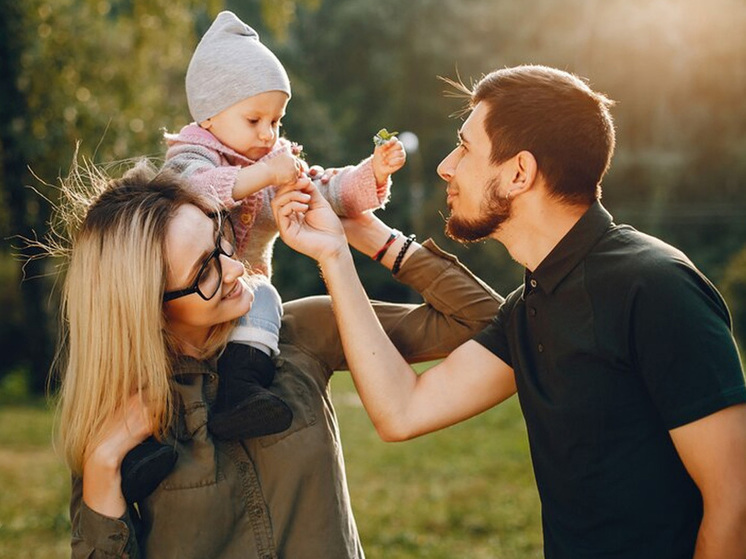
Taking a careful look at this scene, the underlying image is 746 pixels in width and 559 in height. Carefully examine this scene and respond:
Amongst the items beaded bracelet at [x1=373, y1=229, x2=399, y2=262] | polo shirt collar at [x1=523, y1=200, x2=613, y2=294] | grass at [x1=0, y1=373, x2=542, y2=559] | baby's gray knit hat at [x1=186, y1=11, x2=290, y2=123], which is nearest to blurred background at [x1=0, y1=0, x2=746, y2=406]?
grass at [x1=0, y1=373, x2=542, y2=559]

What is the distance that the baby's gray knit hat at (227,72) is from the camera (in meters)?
2.63

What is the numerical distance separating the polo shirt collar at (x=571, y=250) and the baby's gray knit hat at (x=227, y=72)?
1.00m

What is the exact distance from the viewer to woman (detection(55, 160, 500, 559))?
217cm

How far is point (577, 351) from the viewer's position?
2209 millimetres

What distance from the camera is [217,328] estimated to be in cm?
247

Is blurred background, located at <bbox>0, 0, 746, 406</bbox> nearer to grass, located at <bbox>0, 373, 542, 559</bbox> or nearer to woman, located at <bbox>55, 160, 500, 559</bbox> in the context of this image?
grass, located at <bbox>0, 373, 542, 559</bbox>

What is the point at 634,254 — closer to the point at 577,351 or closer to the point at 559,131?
the point at 577,351

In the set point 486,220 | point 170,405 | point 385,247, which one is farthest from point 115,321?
point 486,220

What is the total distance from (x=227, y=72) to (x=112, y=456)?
1192mm

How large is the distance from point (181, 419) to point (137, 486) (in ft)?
0.78

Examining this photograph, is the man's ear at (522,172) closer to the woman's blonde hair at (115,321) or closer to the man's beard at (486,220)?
the man's beard at (486,220)

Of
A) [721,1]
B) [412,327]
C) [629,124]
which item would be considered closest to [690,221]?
[629,124]

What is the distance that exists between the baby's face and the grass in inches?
158

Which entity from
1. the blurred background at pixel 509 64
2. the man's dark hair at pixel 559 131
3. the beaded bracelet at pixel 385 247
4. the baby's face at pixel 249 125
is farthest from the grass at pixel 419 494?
the blurred background at pixel 509 64
